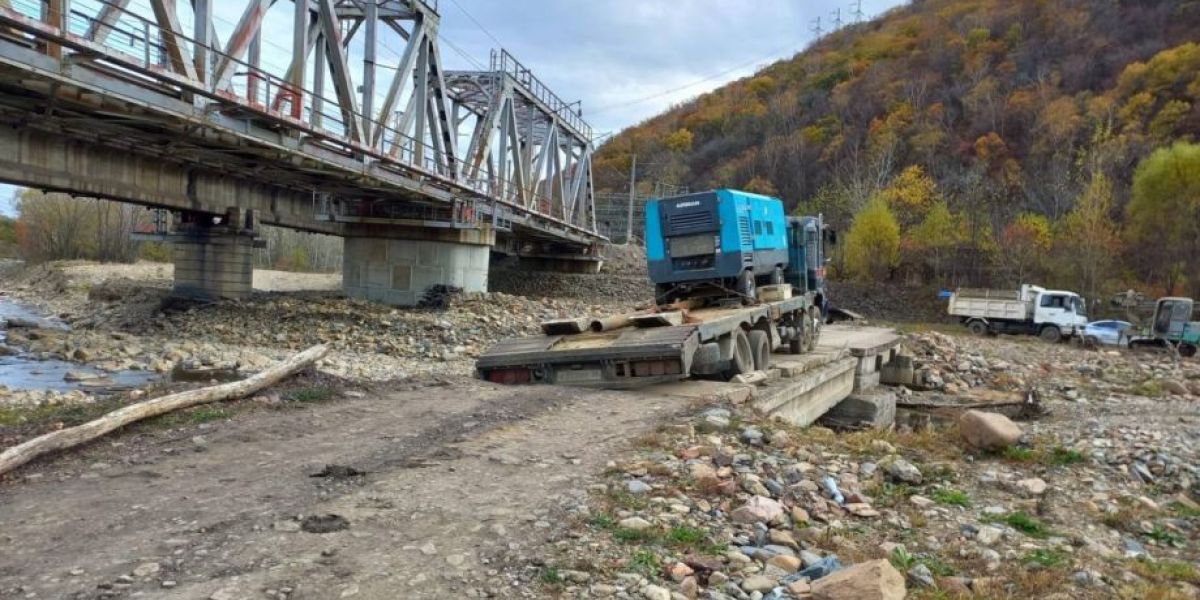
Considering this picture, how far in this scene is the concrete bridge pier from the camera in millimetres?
27891

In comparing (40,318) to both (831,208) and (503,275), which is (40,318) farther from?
(831,208)

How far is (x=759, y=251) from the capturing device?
1647cm

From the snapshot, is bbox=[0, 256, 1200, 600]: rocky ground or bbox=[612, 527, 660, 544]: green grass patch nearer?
bbox=[0, 256, 1200, 600]: rocky ground

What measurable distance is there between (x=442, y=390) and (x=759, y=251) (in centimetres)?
799

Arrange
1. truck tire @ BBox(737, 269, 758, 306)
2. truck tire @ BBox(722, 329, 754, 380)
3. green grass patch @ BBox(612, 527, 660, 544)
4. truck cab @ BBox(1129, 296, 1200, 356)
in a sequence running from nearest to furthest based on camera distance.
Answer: green grass patch @ BBox(612, 527, 660, 544), truck tire @ BBox(722, 329, 754, 380), truck tire @ BBox(737, 269, 758, 306), truck cab @ BBox(1129, 296, 1200, 356)

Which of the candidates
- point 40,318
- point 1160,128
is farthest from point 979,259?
point 40,318

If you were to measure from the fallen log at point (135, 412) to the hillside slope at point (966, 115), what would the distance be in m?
48.6

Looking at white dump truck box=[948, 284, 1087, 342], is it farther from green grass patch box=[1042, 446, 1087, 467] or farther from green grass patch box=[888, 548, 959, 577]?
green grass patch box=[888, 548, 959, 577]

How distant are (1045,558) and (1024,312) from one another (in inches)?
1308

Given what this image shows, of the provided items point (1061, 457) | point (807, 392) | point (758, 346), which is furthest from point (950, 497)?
point (807, 392)

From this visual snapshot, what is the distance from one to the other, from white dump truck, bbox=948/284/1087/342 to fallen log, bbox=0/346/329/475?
33.6 meters

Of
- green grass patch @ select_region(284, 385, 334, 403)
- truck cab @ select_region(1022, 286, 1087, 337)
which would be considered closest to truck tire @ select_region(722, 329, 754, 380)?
green grass patch @ select_region(284, 385, 334, 403)

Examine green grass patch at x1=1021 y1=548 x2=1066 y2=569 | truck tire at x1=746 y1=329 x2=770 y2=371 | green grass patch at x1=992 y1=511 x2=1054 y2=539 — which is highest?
truck tire at x1=746 y1=329 x2=770 y2=371

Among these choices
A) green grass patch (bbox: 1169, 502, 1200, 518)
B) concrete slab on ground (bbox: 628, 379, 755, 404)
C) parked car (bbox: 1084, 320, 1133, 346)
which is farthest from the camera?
parked car (bbox: 1084, 320, 1133, 346)
